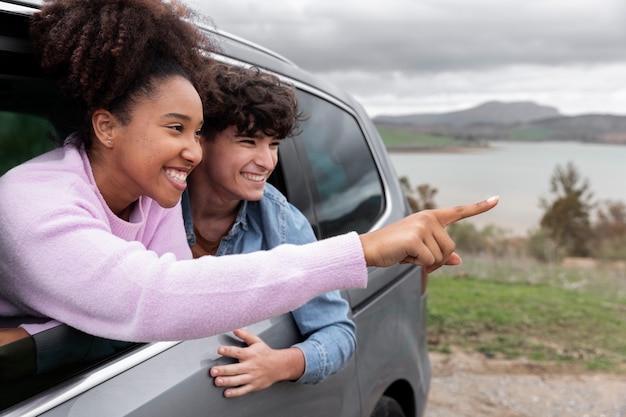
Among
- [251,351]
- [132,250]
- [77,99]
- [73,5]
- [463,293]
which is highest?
[73,5]

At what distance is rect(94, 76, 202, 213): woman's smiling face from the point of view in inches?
57.1

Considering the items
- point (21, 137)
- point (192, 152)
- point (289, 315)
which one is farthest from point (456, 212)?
point (21, 137)

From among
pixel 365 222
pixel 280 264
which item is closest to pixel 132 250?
pixel 280 264

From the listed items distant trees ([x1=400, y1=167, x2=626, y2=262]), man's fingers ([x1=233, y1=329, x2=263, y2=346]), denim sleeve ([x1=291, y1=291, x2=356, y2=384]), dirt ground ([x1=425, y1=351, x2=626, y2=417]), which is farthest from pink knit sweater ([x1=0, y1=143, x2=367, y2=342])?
distant trees ([x1=400, y1=167, x2=626, y2=262])

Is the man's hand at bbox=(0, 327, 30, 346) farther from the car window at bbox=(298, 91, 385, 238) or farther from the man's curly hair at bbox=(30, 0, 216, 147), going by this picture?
the car window at bbox=(298, 91, 385, 238)

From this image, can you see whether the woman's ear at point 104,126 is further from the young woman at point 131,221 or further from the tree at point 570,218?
the tree at point 570,218

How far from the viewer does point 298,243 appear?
1974 mm

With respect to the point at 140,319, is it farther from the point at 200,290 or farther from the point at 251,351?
the point at 251,351

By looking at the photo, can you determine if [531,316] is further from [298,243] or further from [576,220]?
[576,220]

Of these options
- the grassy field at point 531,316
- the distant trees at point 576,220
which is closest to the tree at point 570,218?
the distant trees at point 576,220

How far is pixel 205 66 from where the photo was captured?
1.68 m

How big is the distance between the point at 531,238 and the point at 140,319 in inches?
1150

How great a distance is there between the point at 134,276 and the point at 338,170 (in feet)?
4.82

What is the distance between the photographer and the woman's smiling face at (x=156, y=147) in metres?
1.45
